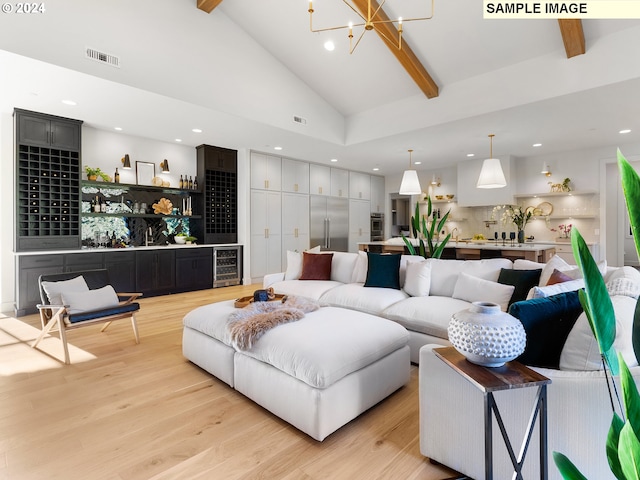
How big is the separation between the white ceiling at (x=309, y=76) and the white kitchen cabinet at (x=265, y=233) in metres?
1.23

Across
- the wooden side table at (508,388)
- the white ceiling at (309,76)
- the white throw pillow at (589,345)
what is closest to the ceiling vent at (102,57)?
the white ceiling at (309,76)

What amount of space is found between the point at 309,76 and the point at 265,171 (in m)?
2.15

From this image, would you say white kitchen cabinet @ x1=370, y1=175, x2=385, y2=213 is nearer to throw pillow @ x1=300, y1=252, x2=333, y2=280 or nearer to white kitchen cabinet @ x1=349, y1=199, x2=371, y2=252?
white kitchen cabinet @ x1=349, y1=199, x2=371, y2=252

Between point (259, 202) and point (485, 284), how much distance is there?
16.2ft

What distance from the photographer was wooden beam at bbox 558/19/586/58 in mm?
3486

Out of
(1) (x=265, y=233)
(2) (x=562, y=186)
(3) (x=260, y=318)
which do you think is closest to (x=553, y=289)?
(3) (x=260, y=318)

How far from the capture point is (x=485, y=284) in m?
2.88

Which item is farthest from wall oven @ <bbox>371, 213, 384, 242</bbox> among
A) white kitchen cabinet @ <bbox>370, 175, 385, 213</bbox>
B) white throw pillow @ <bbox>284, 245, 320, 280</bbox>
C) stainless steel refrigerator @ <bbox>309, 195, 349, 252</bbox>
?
white throw pillow @ <bbox>284, 245, 320, 280</bbox>

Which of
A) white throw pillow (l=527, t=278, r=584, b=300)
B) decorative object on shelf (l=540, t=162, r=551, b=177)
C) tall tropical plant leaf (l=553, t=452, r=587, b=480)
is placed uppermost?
decorative object on shelf (l=540, t=162, r=551, b=177)

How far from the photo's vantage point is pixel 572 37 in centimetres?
360

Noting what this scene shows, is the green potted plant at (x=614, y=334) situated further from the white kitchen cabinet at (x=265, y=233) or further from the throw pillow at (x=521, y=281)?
the white kitchen cabinet at (x=265, y=233)

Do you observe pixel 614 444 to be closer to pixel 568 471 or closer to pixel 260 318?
pixel 568 471

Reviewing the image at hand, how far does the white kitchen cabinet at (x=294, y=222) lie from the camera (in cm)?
737

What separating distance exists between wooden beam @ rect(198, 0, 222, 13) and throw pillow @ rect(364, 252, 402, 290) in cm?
370
